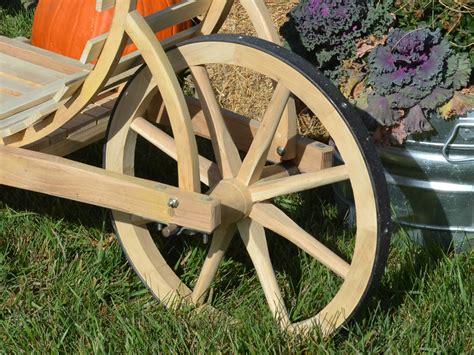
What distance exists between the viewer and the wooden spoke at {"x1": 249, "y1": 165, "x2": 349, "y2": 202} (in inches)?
91.7

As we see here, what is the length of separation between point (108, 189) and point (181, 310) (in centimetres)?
42

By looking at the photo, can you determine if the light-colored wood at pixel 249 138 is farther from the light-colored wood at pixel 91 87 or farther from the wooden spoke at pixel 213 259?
the light-colored wood at pixel 91 87

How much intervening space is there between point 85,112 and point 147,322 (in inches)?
28.4

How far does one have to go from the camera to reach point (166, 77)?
2.29m

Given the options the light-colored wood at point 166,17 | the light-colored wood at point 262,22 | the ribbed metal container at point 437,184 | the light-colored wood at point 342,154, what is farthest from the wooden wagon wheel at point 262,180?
the ribbed metal container at point 437,184

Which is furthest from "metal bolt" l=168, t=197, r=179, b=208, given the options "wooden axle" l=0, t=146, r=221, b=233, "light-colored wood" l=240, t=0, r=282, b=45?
"light-colored wood" l=240, t=0, r=282, b=45

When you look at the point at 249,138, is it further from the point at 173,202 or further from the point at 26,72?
the point at 26,72

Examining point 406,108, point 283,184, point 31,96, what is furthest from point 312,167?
point 31,96

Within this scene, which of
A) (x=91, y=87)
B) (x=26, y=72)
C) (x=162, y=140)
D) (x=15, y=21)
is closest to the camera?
(x=91, y=87)

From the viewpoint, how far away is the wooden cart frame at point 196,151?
88.7 inches

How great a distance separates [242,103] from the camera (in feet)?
12.8

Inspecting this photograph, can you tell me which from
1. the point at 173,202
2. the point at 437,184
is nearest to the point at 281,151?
the point at 173,202

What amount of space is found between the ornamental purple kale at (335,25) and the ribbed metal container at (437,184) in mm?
425

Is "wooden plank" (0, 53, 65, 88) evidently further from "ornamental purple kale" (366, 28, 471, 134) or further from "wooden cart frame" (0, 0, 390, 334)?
"ornamental purple kale" (366, 28, 471, 134)
